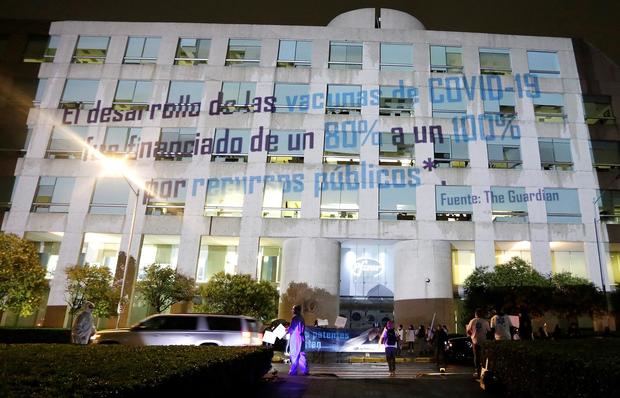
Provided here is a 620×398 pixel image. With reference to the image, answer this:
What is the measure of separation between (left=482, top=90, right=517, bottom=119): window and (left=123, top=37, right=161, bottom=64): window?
2855 cm

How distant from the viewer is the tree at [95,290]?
27578 millimetres

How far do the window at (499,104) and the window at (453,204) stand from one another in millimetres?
7503

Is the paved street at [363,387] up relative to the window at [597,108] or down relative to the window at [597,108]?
down

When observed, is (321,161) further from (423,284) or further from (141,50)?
(141,50)

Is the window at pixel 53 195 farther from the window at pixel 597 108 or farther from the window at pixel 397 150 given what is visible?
the window at pixel 597 108

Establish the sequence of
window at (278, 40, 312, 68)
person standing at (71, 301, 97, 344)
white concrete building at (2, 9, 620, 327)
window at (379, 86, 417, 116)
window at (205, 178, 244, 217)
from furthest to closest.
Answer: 1. window at (278, 40, 312, 68)
2. window at (379, 86, 417, 116)
3. window at (205, 178, 244, 217)
4. white concrete building at (2, 9, 620, 327)
5. person standing at (71, 301, 97, 344)

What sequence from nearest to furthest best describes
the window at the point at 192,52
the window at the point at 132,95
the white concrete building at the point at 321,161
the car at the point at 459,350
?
the car at the point at 459,350
the white concrete building at the point at 321,161
the window at the point at 132,95
the window at the point at 192,52

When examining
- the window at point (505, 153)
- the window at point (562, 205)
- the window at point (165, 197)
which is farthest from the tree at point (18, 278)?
the window at point (562, 205)

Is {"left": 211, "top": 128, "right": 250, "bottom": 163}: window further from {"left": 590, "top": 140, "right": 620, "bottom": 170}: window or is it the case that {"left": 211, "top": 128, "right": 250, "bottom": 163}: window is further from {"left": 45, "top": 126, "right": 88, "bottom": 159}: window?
{"left": 590, "top": 140, "right": 620, "bottom": 170}: window

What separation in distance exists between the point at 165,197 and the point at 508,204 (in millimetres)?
26613

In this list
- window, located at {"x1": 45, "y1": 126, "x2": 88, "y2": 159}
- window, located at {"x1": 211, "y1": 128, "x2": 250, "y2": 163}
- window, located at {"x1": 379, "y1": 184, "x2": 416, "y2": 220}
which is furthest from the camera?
window, located at {"x1": 45, "y1": 126, "x2": 88, "y2": 159}

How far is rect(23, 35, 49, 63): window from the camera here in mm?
38875

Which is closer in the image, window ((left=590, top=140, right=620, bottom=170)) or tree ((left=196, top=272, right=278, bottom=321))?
tree ((left=196, top=272, right=278, bottom=321))

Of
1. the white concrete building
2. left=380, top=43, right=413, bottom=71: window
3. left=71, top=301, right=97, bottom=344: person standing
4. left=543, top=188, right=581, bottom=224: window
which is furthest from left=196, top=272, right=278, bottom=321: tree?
left=543, top=188, right=581, bottom=224: window
